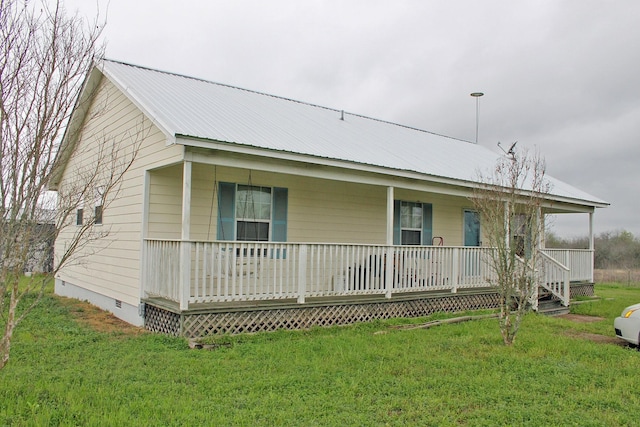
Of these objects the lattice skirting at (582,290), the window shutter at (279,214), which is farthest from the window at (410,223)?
the lattice skirting at (582,290)

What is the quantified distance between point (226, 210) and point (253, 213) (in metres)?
0.60

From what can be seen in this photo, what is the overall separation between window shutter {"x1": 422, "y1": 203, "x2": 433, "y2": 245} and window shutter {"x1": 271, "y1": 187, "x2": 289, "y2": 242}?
4.82m

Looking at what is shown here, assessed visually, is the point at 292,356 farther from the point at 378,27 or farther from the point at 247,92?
the point at 378,27

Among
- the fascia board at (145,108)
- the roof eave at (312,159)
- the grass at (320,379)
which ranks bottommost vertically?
the grass at (320,379)

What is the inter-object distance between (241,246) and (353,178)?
9.43 feet

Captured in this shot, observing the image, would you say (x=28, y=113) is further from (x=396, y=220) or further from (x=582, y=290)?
(x=582, y=290)

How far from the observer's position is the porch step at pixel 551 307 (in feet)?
38.9

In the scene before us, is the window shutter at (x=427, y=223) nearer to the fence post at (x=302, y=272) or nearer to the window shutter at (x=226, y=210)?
the fence post at (x=302, y=272)

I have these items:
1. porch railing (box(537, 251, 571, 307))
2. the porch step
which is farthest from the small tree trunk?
porch railing (box(537, 251, 571, 307))

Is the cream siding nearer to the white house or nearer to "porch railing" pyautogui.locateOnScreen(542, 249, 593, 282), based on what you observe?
the white house

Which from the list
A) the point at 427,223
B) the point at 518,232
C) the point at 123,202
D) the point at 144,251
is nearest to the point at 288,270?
the point at 144,251

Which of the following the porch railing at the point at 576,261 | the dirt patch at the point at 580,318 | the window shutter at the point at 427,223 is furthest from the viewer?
the porch railing at the point at 576,261

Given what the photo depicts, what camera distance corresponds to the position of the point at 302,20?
14383 mm

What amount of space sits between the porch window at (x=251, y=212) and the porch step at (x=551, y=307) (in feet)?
21.4
